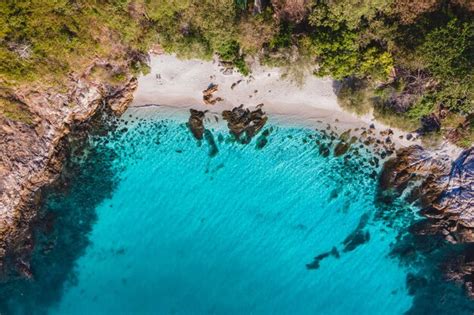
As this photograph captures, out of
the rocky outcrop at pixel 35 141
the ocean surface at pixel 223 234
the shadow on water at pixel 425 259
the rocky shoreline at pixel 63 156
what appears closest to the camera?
the rocky outcrop at pixel 35 141

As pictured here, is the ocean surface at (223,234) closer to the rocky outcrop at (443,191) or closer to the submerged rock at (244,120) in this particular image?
the submerged rock at (244,120)

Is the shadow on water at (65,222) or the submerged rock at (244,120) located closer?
the submerged rock at (244,120)

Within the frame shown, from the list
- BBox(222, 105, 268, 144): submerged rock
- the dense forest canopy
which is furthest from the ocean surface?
the dense forest canopy

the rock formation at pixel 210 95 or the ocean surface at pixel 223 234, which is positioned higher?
the rock formation at pixel 210 95

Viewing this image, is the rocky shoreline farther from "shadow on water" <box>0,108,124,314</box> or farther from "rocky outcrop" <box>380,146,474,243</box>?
"shadow on water" <box>0,108,124,314</box>

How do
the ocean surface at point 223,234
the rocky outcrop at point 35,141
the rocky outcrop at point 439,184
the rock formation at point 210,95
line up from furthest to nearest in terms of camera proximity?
the ocean surface at point 223,234, the rocky outcrop at point 439,184, the rock formation at point 210,95, the rocky outcrop at point 35,141

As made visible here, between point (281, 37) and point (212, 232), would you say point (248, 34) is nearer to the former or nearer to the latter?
point (281, 37)

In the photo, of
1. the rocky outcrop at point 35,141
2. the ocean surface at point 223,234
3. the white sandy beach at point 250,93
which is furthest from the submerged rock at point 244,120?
the rocky outcrop at point 35,141
